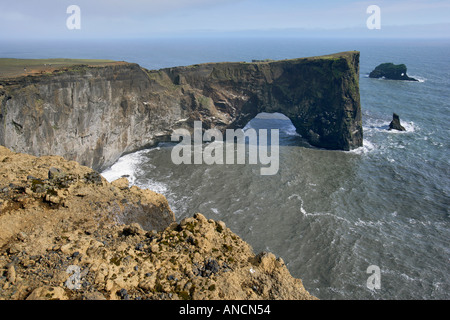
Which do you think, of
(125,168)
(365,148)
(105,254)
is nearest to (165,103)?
(125,168)

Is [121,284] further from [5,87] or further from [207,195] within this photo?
[5,87]

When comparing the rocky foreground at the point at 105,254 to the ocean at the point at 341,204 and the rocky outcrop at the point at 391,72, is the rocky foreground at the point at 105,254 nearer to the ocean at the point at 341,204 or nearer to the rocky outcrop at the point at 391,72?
the ocean at the point at 341,204

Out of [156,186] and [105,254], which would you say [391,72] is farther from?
[105,254]

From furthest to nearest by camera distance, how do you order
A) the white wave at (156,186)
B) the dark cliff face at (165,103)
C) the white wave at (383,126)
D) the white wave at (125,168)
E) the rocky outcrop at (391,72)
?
the rocky outcrop at (391,72), the white wave at (383,126), the white wave at (125,168), the white wave at (156,186), the dark cliff face at (165,103)

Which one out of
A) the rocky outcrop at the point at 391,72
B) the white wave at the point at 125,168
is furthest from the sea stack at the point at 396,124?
the rocky outcrop at the point at 391,72
